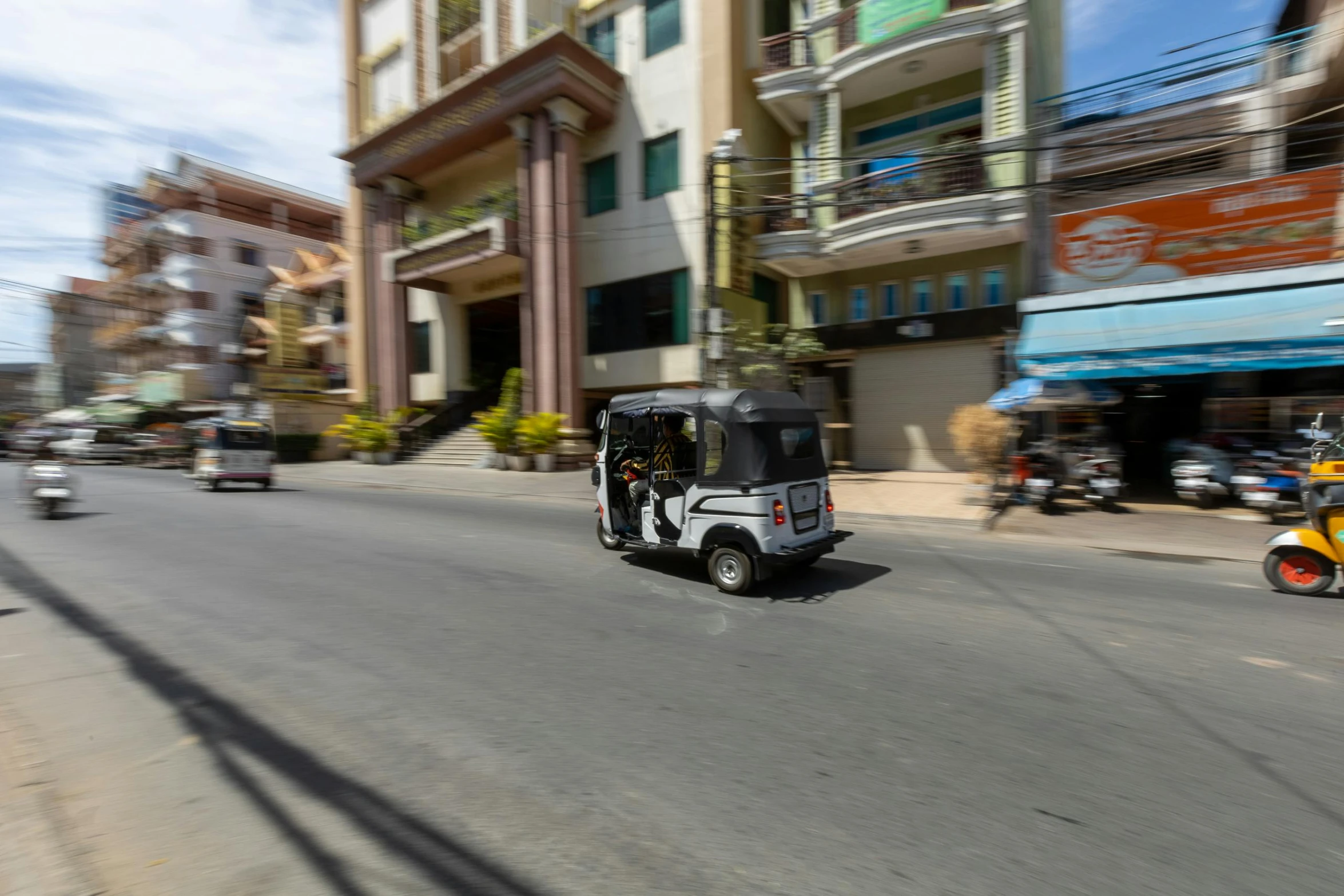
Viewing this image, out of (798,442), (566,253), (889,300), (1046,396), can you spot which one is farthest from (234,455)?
(1046,396)

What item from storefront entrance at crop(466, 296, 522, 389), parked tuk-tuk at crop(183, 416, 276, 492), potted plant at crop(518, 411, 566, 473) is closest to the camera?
parked tuk-tuk at crop(183, 416, 276, 492)

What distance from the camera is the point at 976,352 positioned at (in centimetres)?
1625

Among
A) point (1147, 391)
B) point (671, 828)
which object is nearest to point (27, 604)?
point (671, 828)

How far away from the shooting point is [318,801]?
2.94 meters

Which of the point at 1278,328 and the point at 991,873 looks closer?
the point at 991,873

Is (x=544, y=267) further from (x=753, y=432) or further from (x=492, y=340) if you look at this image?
(x=753, y=432)

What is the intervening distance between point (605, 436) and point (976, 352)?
12.1m

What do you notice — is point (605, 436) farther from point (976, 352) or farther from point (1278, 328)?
point (976, 352)

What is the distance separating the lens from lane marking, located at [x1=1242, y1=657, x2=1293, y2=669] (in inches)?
176

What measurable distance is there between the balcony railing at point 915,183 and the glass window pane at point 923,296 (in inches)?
96.2

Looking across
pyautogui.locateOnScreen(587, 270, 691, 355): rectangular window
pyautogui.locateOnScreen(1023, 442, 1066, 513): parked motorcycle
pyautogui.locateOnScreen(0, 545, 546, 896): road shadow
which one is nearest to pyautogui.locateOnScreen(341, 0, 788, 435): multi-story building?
pyautogui.locateOnScreen(587, 270, 691, 355): rectangular window

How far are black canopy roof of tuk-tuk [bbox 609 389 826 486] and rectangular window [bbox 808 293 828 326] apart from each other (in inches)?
488

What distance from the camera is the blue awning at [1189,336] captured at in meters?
10.1

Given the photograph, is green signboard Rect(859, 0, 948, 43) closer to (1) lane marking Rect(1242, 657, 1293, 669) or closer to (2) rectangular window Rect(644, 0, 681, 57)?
(2) rectangular window Rect(644, 0, 681, 57)
